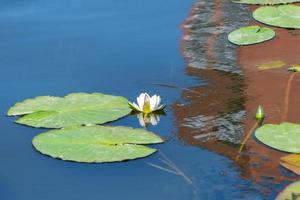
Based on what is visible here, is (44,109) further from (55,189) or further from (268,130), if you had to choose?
(268,130)

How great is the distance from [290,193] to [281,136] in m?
0.25

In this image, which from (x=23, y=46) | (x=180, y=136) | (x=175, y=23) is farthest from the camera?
(x=175, y=23)

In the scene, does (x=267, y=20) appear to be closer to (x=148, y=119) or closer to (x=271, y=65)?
(x=271, y=65)

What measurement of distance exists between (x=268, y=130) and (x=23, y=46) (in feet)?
3.43

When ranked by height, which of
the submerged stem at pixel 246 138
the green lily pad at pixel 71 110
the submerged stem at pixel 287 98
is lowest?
the submerged stem at pixel 246 138

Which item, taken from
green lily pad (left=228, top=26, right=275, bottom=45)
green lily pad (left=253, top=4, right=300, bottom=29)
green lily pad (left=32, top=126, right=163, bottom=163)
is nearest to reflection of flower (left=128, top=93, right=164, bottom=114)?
green lily pad (left=32, top=126, right=163, bottom=163)

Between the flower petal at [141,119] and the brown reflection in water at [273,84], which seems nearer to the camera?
the brown reflection in water at [273,84]

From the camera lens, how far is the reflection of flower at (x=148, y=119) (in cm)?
160

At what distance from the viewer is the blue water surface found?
52.3 inches

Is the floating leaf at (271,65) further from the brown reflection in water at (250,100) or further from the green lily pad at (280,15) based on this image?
the green lily pad at (280,15)

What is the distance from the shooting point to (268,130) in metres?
1.50

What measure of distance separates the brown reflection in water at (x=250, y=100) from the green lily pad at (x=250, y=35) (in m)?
0.02

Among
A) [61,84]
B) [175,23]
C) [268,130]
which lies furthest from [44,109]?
[175,23]

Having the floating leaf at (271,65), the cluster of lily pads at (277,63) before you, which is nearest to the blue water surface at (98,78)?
the cluster of lily pads at (277,63)
